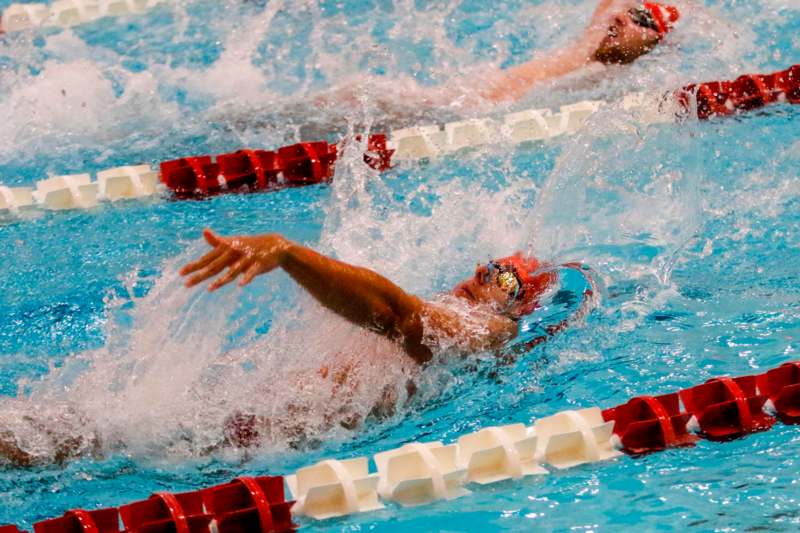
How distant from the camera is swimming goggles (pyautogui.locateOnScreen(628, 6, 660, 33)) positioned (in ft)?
17.8

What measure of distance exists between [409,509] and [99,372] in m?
0.99

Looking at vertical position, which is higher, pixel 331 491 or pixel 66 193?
pixel 66 193

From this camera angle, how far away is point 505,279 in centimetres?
312

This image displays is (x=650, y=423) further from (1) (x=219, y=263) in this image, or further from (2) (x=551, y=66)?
(2) (x=551, y=66)

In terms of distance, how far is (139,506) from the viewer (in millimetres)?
2268

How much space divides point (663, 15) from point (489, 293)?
2.96 meters

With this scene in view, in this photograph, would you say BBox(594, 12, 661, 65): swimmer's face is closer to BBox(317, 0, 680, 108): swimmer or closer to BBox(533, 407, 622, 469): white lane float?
BBox(317, 0, 680, 108): swimmer

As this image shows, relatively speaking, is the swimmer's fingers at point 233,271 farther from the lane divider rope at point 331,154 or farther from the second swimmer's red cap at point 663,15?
the second swimmer's red cap at point 663,15

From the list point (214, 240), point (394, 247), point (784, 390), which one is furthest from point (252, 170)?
point (784, 390)

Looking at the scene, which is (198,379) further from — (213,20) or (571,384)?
(213,20)

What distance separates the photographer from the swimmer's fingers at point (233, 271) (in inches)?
93.5

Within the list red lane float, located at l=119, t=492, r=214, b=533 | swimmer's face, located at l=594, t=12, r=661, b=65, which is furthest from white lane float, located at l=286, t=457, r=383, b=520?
swimmer's face, located at l=594, t=12, r=661, b=65

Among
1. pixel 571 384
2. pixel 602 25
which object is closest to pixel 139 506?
pixel 571 384

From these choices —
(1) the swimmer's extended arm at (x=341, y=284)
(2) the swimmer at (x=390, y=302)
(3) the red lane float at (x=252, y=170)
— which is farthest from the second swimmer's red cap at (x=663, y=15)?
(1) the swimmer's extended arm at (x=341, y=284)
